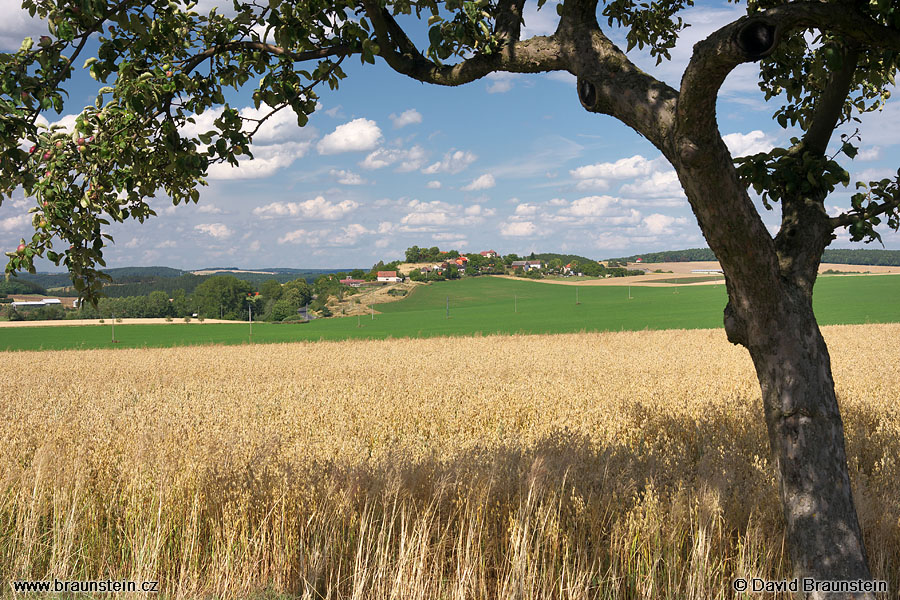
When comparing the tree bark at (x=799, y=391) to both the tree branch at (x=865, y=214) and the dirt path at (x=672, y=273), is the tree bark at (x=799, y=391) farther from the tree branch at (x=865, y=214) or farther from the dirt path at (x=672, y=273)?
the dirt path at (x=672, y=273)

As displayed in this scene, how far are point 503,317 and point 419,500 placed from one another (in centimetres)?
5834

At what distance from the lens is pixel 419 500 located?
209 inches

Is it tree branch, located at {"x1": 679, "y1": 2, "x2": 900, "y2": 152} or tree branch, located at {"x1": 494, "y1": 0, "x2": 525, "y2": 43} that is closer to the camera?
tree branch, located at {"x1": 679, "y1": 2, "x2": 900, "y2": 152}

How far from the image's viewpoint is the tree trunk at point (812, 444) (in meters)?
3.81

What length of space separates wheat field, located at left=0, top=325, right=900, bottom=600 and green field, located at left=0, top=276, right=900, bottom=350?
3374 cm

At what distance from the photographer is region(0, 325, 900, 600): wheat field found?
4.43 meters

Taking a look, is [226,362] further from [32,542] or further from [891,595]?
[891,595]

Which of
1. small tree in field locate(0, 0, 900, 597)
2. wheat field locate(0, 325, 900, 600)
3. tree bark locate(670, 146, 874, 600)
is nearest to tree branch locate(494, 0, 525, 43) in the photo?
small tree in field locate(0, 0, 900, 597)

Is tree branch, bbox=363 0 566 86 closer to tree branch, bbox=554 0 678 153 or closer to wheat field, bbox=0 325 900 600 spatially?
tree branch, bbox=554 0 678 153

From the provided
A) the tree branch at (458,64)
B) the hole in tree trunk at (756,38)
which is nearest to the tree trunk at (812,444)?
the hole in tree trunk at (756,38)

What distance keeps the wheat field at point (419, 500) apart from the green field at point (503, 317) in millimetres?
33745

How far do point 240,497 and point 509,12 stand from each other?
5.06 meters

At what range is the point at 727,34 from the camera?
327 centimetres

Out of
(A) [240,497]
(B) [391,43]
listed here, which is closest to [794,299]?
(B) [391,43]
